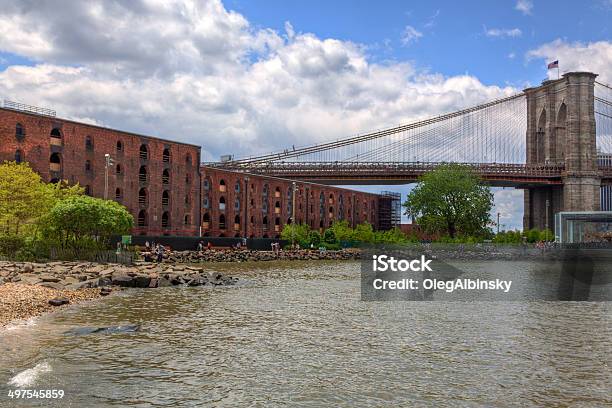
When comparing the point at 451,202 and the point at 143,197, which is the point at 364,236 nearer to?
the point at 451,202

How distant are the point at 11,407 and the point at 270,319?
11.6m

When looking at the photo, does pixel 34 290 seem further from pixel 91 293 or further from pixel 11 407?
pixel 11 407

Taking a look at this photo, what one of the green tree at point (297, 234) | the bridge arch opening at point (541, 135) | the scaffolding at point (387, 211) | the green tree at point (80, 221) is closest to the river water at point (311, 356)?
the green tree at point (80, 221)

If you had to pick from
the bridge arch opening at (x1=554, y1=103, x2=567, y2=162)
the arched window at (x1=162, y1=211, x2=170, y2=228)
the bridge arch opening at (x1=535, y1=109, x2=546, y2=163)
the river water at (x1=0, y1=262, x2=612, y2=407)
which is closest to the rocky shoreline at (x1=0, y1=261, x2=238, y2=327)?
the river water at (x1=0, y1=262, x2=612, y2=407)

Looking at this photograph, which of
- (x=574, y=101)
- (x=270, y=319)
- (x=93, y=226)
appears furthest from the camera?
(x=574, y=101)

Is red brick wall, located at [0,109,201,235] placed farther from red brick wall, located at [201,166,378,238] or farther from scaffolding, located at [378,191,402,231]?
scaffolding, located at [378,191,402,231]

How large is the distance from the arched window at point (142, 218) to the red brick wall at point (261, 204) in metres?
12.3

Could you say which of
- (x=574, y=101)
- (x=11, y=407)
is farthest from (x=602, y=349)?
(x=574, y=101)

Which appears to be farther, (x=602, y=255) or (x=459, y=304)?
(x=602, y=255)

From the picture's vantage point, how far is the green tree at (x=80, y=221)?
147 feet

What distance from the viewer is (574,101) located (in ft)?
322

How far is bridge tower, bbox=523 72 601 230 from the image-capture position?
96375mm

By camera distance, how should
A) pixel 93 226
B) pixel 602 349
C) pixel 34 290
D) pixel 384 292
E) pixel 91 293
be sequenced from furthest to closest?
pixel 93 226
pixel 384 292
pixel 91 293
pixel 34 290
pixel 602 349

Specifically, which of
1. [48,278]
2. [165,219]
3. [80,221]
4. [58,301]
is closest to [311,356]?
[58,301]
